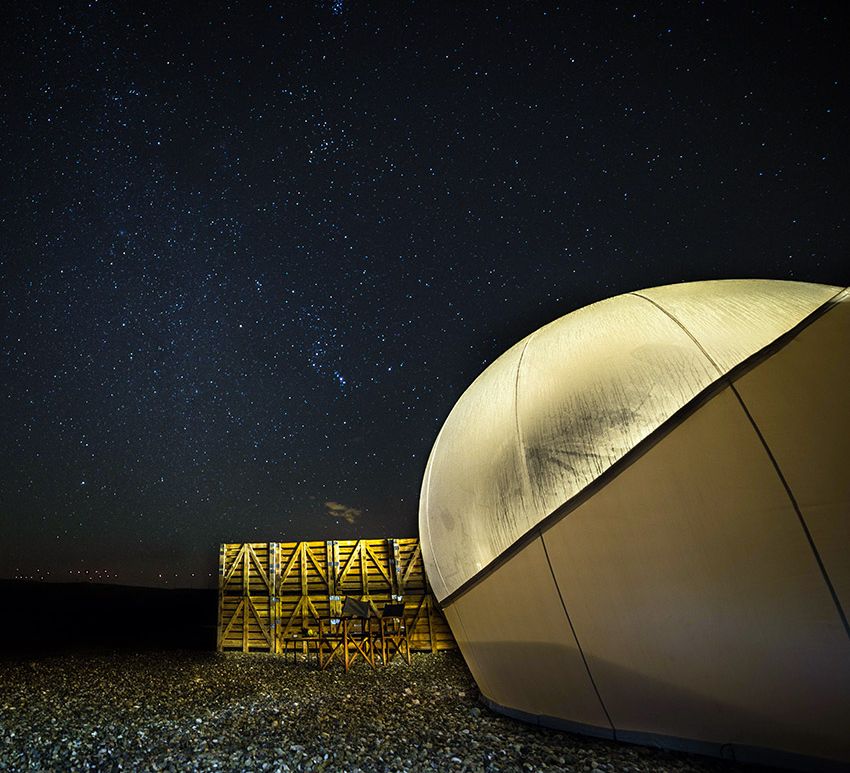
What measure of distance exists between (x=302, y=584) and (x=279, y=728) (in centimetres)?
712

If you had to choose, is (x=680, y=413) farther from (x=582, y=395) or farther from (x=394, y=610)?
(x=394, y=610)

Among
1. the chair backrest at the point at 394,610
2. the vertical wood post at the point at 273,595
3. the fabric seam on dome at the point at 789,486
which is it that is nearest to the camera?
the fabric seam on dome at the point at 789,486

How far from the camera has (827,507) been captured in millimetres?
3283

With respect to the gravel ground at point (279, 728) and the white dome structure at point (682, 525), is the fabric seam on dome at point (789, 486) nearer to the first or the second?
the white dome structure at point (682, 525)

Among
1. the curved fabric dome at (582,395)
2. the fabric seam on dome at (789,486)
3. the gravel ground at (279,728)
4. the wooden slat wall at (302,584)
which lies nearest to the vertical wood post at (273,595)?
the wooden slat wall at (302,584)

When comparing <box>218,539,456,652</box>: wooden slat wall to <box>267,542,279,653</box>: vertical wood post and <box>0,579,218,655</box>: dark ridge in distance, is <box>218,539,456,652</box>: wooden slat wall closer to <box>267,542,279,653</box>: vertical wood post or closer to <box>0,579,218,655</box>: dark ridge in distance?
<box>267,542,279,653</box>: vertical wood post

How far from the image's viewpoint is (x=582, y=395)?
4.30m

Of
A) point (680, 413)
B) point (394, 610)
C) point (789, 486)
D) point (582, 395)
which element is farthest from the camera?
point (394, 610)

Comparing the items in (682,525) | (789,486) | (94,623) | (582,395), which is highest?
(582,395)

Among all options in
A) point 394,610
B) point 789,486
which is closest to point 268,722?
point 394,610

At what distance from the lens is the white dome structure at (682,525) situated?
131 inches

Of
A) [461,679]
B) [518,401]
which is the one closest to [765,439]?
[518,401]

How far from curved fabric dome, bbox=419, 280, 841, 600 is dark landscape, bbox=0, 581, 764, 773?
144 centimetres

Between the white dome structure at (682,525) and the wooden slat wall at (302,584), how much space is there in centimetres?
714
